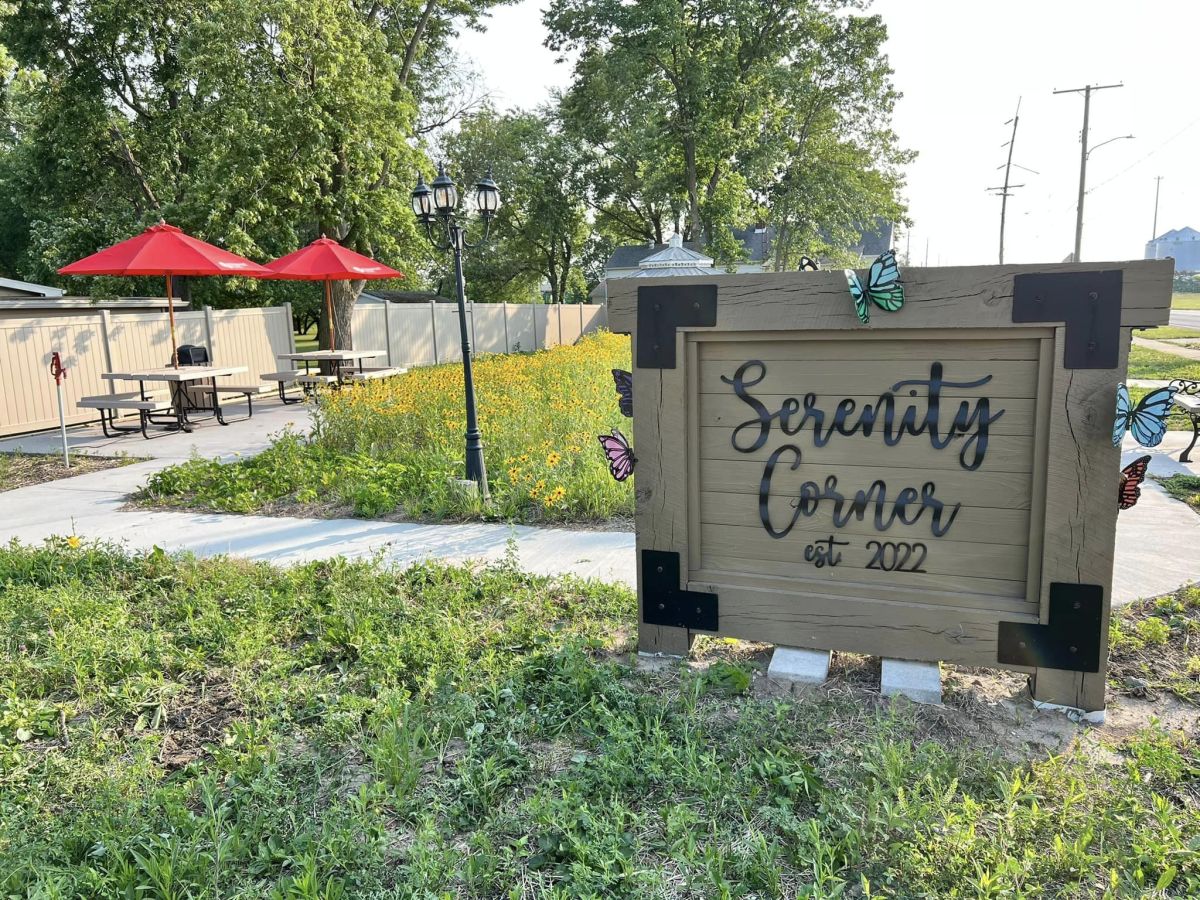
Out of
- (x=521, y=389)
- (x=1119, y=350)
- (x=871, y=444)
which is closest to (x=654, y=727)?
(x=871, y=444)

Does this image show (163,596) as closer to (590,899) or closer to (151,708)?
(151,708)

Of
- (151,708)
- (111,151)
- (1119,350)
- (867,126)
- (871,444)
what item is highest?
(867,126)

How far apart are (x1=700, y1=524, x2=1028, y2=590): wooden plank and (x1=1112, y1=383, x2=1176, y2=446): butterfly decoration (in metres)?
0.58

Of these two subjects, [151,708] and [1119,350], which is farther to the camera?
[151,708]

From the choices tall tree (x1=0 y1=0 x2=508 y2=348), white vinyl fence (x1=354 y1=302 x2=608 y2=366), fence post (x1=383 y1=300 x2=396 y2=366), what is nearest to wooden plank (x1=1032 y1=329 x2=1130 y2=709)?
white vinyl fence (x1=354 y1=302 x2=608 y2=366)

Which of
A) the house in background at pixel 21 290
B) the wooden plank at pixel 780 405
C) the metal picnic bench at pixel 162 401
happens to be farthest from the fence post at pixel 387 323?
the wooden plank at pixel 780 405

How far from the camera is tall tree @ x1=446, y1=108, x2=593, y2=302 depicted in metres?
38.5

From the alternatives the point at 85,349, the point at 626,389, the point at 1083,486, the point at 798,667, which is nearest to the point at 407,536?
the point at 626,389

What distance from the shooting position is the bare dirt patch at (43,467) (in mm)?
8742

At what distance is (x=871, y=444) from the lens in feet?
Answer: 10.8

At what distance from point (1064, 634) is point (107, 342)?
46.8 ft

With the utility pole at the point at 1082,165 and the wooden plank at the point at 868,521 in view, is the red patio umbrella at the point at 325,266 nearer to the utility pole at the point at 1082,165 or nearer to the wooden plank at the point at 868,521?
the wooden plank at the point at 868,521

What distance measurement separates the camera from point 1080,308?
2889 millimetres

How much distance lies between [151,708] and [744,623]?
2.55 meters
